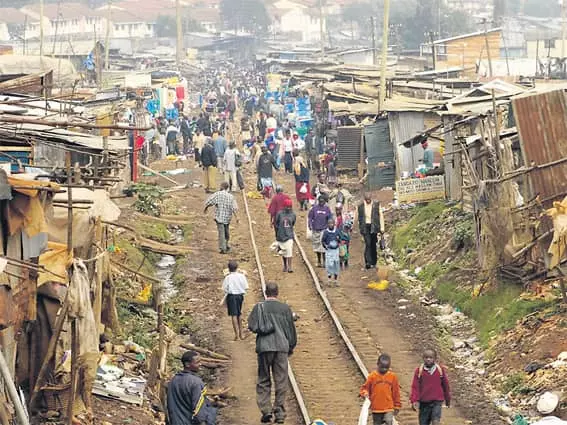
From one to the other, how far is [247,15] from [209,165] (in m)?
102

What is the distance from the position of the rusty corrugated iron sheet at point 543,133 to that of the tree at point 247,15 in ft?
363

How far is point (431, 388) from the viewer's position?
1169 centimetres

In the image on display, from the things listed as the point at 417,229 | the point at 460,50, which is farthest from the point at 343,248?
the point at 460,50

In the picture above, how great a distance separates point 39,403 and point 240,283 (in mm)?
4637

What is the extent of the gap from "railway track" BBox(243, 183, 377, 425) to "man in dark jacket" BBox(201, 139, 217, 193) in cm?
804

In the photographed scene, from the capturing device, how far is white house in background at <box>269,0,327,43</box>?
473 ft

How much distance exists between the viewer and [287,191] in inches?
1276

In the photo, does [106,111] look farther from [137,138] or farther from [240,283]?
[240,283]

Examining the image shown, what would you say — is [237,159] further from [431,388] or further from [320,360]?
[431,388]

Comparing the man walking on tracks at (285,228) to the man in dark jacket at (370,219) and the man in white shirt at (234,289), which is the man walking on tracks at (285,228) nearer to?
the man in dark jacket at (370,219)

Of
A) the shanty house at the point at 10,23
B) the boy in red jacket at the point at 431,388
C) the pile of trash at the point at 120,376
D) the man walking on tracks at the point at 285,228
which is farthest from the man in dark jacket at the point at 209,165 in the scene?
the shanty house at the point at 10,23

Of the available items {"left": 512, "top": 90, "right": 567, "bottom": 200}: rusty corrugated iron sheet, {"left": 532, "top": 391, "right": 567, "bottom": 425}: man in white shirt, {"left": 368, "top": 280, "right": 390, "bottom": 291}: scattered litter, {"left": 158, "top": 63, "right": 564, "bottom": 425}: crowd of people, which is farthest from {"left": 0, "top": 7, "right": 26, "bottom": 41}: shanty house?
{"left": 532, "top": 391, "right": 567, "bottom": 425}: man in white shirt

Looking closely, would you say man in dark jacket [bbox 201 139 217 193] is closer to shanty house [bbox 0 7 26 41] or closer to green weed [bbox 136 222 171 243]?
green weed [bbox 136 222 171 243]

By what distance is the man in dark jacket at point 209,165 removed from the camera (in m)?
28.8
